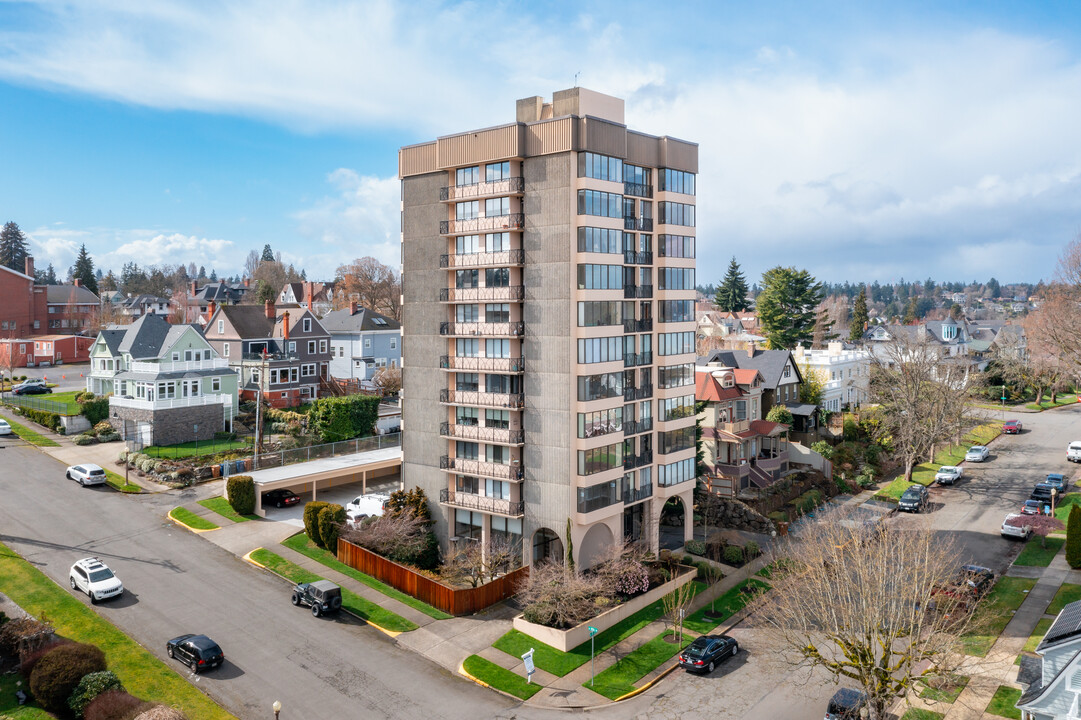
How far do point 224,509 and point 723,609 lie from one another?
33.8m

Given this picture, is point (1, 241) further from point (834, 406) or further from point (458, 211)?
point (834, 406)

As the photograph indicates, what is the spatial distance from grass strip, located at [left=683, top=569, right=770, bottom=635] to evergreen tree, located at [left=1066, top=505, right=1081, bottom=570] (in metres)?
18.8

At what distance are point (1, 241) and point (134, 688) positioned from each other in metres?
157

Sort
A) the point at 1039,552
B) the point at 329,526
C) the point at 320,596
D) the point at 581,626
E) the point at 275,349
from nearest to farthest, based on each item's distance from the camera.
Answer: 1. the point at 581,626
2. the point at 320,596
3. the point at 329,526
4. the point at 1039,552
5. the point at 275,349

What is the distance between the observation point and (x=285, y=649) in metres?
34.1

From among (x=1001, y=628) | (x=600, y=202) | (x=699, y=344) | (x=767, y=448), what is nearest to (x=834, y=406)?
(x=767, y=448)

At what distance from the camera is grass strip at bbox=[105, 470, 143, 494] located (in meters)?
52.8

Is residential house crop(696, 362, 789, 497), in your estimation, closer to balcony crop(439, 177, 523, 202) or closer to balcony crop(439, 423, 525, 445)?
balcony crop(439, 423, 525, 445)

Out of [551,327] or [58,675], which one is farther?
[551,327]

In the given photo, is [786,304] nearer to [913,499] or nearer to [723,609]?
[913,499]

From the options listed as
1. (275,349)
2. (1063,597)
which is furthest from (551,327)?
(275,349)

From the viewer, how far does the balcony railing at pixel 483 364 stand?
143 feet

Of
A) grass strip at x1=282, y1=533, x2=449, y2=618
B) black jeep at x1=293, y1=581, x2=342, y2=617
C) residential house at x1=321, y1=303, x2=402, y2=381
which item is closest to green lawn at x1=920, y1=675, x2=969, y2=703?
grass strip at x1=282, y1=533, x2=449, y2=618

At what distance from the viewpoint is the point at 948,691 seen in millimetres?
32094
